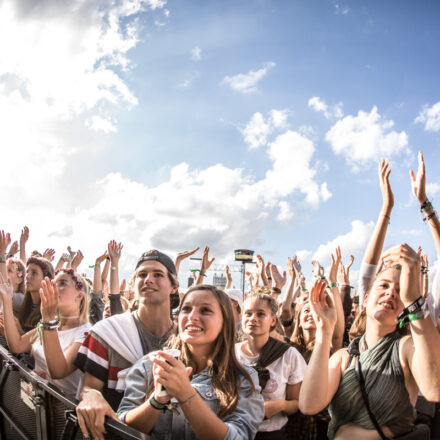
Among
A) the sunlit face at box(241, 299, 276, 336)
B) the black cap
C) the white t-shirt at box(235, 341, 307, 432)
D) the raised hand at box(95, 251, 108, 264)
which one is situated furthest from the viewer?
the raised hand at box(95, 251, 108, 264)

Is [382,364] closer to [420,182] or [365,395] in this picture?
[365,395]

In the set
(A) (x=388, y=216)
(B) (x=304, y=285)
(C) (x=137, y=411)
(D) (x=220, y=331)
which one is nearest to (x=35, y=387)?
(C) (x=137, y=411)

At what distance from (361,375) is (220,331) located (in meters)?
0.88

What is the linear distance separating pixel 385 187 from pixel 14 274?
206 inches

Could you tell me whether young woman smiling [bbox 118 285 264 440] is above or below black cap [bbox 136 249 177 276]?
below

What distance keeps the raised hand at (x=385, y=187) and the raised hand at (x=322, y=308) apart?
121cm

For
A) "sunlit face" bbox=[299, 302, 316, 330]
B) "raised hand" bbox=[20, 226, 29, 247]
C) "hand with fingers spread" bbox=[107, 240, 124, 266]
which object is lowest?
"sunlit face" bbox=[299, 302, 316, 330]

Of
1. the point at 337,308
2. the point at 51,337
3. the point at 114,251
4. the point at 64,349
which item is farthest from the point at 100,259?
the point at 337,308

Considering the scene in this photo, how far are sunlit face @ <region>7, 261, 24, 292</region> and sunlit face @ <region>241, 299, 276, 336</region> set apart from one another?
380 cm

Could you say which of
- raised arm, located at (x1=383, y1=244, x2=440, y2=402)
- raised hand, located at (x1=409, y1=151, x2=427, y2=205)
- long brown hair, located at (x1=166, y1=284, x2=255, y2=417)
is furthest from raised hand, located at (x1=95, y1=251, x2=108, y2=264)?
raised arm, located at (x1=383, y1=244, x2=440, y2=402)

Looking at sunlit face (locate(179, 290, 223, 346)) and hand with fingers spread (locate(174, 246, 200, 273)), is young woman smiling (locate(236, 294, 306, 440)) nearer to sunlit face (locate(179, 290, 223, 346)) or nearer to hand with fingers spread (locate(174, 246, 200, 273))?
sunlit face (locate(179, 290, 223, 346))

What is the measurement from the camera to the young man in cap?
2400 mm

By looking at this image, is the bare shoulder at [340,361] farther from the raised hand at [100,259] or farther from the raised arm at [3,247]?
the raised hand at [100,259]

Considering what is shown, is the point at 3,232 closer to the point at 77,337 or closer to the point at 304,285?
the point at 77,337
